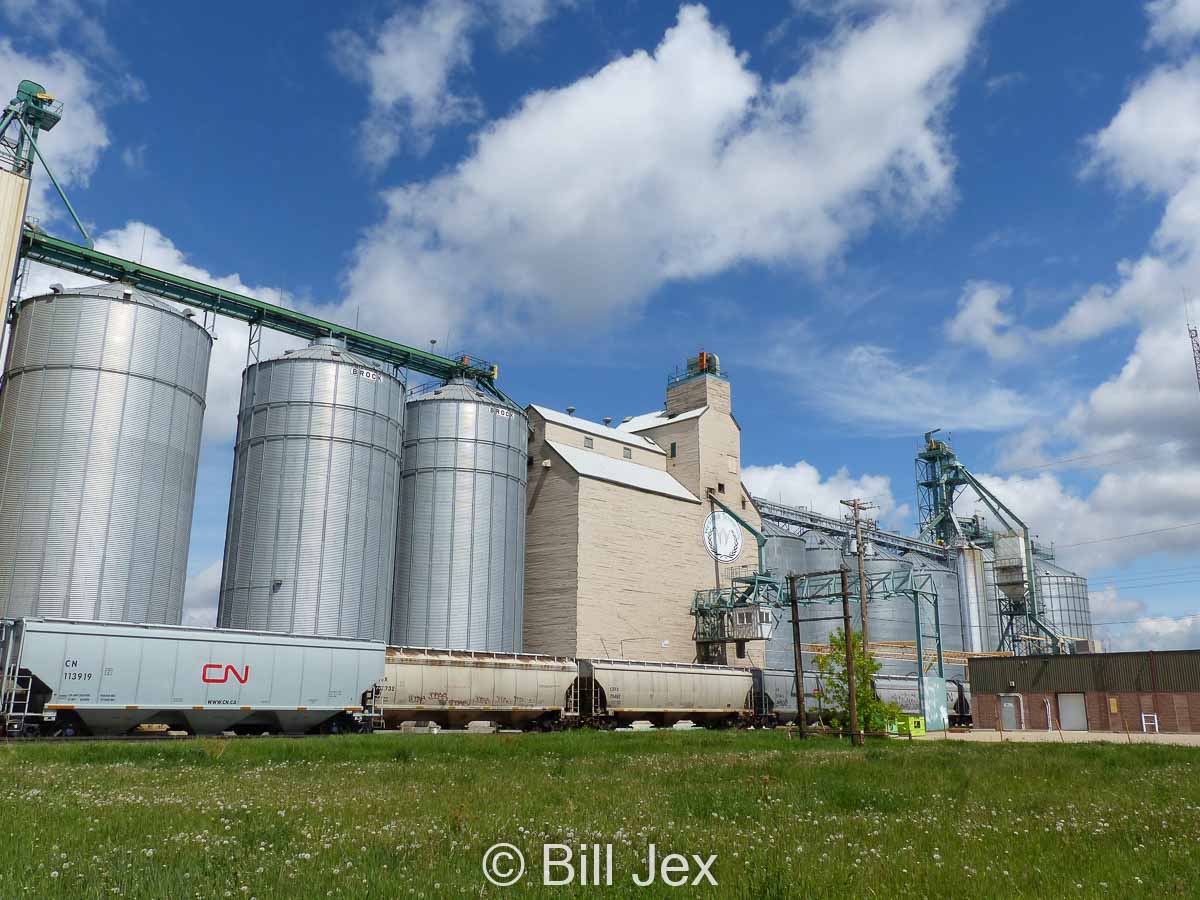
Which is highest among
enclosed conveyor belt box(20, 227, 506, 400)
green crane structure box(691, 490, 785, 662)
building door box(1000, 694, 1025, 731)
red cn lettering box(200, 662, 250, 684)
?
enclosed conveyor belt box(20, 227, 506, 400)

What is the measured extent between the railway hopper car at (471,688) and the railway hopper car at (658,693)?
3.74ft

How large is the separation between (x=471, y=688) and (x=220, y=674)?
11.8 m

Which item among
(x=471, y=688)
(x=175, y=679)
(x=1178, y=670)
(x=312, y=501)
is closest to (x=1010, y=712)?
(x=1178, y=670)

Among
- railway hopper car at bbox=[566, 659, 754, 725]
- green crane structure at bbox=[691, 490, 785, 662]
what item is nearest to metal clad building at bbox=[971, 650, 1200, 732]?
green crane structure at bbox=[691, 490, 785, 662]

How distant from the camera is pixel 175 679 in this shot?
32438 mm

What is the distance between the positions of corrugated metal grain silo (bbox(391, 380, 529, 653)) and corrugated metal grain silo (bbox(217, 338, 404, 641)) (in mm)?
3382

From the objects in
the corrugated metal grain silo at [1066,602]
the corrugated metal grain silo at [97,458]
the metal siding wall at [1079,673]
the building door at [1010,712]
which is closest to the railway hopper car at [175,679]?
the corrugated metal grain silo at [97,458]

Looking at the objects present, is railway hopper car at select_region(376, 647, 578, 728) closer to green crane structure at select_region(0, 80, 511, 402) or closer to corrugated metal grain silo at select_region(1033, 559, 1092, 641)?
green crane structure at select_region(0, 80, 511, 402)

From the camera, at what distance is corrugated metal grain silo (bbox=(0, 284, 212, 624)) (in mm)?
38594

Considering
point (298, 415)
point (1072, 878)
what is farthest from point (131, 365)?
point (1072, 878)

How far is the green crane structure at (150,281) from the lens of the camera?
4384 cm

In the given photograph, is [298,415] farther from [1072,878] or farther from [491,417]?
[1072,878]

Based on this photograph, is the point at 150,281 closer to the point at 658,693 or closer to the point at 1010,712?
the point at 658,693

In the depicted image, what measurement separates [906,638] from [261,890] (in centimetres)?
8742
